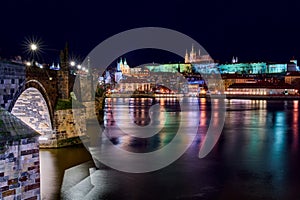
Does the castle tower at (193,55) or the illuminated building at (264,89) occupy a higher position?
the castle tower at (193,55)

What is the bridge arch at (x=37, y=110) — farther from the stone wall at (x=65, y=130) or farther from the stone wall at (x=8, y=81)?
the stone wall at (x=8, y=81)

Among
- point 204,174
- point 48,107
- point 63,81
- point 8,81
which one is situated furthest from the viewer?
point 63,81

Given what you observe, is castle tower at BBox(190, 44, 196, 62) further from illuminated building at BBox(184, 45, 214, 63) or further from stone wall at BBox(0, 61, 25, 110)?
stone wall at BBox(0, 61, 25, 110)

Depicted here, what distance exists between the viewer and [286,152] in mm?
20125

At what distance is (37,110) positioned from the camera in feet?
60.6

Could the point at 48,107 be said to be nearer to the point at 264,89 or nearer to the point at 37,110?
the point at 37,110

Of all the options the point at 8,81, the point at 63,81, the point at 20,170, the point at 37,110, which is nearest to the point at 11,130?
the point at 20,170

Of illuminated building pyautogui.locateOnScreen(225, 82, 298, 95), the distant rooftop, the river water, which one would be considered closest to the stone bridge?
the river water

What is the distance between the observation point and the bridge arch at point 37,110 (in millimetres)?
17812

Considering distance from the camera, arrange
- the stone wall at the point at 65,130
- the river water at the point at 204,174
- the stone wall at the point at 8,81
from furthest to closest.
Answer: the stone wall at the point at 65,130 → the river water at the point at 204,174 → the stone wall at the point at 8,81

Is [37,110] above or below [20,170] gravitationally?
above

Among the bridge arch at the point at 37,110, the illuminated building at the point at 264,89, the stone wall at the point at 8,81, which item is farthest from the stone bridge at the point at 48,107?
the illuminated building at the point at 264,89

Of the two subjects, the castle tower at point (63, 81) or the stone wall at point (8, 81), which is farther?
the castle tower at point (63, 81)

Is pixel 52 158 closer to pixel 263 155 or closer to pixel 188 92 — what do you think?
pixel 263 155
